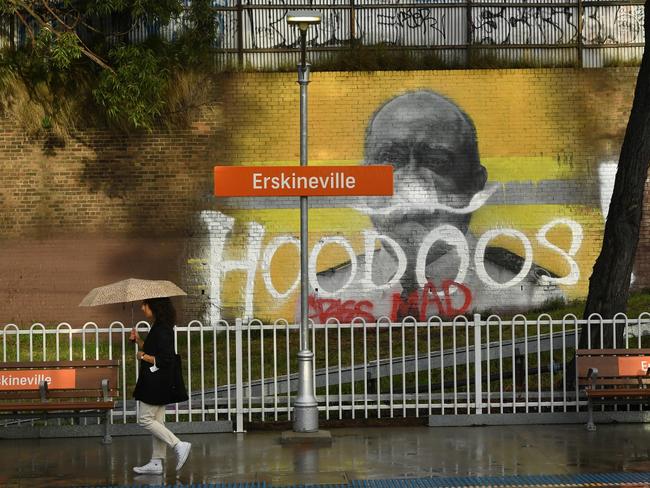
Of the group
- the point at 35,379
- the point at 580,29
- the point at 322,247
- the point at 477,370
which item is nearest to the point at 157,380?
the point at 35,379

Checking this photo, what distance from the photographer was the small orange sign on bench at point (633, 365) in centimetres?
1222

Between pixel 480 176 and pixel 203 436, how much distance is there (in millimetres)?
10018

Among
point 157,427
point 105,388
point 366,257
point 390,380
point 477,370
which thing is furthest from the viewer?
point 366,257

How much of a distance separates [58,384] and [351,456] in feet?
11.0

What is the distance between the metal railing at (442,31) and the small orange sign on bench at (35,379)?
1029 centimetres

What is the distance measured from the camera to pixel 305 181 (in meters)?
12.1

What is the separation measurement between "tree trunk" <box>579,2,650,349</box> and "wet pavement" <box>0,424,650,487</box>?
1719mm

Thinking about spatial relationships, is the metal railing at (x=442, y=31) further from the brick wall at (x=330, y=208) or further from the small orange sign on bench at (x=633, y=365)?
the small orange sign on bench at (x=633, y=365)

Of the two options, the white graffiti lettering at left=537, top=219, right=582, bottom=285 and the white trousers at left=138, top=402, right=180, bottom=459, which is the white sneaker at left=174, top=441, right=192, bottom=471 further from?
the white graffiti lettering at left=537, top=219, right=582, bottom=285

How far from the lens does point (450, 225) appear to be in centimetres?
2052

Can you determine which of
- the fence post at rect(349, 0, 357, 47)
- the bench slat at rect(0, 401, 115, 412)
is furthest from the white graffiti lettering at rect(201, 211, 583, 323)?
the bench slat at rect(0, 401, 115, 412)

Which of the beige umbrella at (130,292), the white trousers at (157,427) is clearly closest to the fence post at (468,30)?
the beige umbrella at (130,292)

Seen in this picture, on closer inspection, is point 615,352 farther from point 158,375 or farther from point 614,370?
point 158,375

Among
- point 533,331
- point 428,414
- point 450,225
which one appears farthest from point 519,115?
point 428,414
